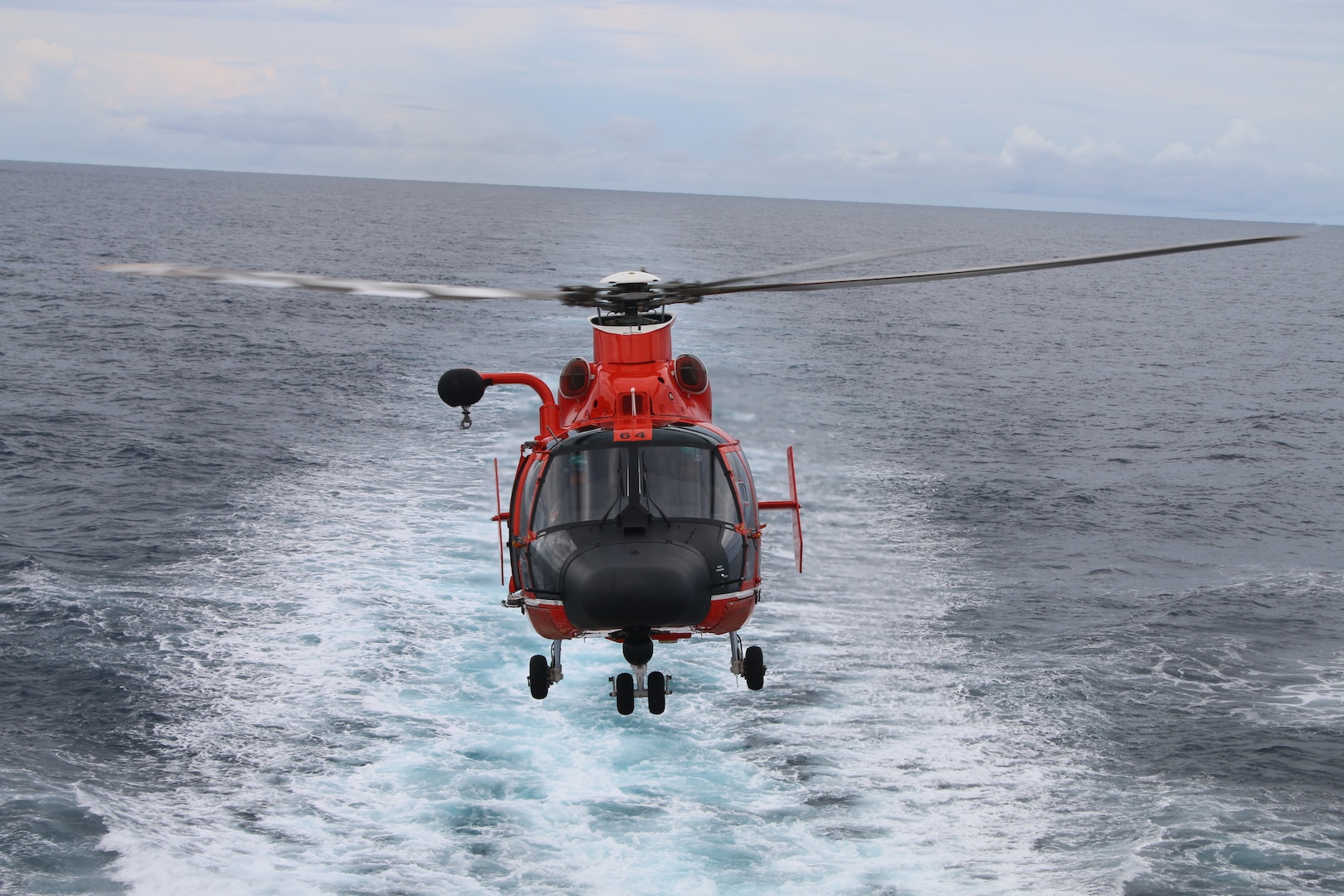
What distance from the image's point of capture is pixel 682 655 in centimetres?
2328

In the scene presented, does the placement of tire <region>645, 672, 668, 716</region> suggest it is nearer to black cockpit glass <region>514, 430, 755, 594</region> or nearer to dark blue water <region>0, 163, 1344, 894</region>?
black cockpit glass <region>514, 430, 755, 594</region>

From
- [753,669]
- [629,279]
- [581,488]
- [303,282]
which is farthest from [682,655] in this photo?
[303,282]

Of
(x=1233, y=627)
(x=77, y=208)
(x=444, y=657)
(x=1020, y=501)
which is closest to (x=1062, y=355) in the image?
(x=1020, y=501)

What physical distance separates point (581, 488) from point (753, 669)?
3.17 m

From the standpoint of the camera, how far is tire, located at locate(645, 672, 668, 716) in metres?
13.2

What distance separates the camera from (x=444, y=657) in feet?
71.9

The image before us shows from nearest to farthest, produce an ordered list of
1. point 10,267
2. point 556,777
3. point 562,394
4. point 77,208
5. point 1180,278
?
point 562,394 < point 556,777 < point 10,267 < point 1180,278 < point 77,208

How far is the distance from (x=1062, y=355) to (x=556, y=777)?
56257 mm

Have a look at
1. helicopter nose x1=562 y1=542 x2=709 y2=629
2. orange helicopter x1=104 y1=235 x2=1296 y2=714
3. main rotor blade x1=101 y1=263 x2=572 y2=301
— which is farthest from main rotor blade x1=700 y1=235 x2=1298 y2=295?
helicopter nose x1=562 y1=542 x2=709 y2=629

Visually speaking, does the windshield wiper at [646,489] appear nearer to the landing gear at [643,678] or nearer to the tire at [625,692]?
the landing gear at [643,678]

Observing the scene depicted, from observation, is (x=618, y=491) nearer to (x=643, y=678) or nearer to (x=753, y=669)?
(x=643, y=678)

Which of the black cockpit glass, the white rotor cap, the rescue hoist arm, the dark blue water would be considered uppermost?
the white rotor cap

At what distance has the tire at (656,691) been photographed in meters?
13.2

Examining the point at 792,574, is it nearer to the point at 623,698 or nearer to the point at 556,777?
the point at 556,777
